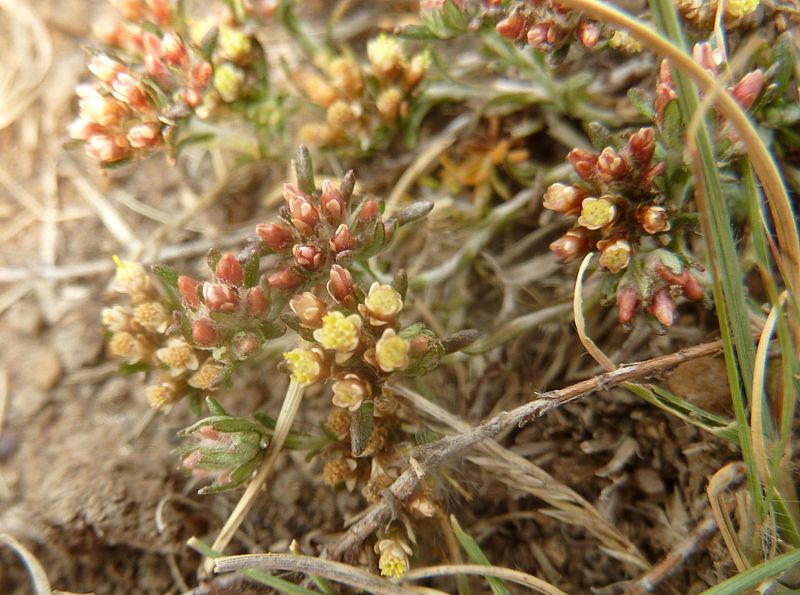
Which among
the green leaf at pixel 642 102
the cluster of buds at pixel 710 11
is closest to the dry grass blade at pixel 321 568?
the green leaf at pixel 642 102

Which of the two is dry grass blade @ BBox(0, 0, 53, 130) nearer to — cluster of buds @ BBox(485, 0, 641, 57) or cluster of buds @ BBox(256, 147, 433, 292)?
cluster of buds @ BBox(256, 147, 433, 292)

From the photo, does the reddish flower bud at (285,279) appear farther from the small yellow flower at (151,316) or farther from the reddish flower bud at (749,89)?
the reddish flower bud at (749,89)

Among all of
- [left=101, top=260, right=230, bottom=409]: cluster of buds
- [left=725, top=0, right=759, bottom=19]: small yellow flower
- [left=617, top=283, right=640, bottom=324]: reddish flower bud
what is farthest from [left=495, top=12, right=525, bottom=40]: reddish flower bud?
[left=101, top=260, right=230, bottom=409]: cluster of buds

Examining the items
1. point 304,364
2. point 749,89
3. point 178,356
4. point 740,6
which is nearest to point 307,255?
point 304,364

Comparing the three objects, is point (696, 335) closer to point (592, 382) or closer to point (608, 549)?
point (592, 382)

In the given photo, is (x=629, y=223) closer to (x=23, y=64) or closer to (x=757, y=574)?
(x=757, y=574)

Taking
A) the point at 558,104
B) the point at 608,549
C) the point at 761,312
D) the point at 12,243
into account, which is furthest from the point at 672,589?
the point at 12,243
